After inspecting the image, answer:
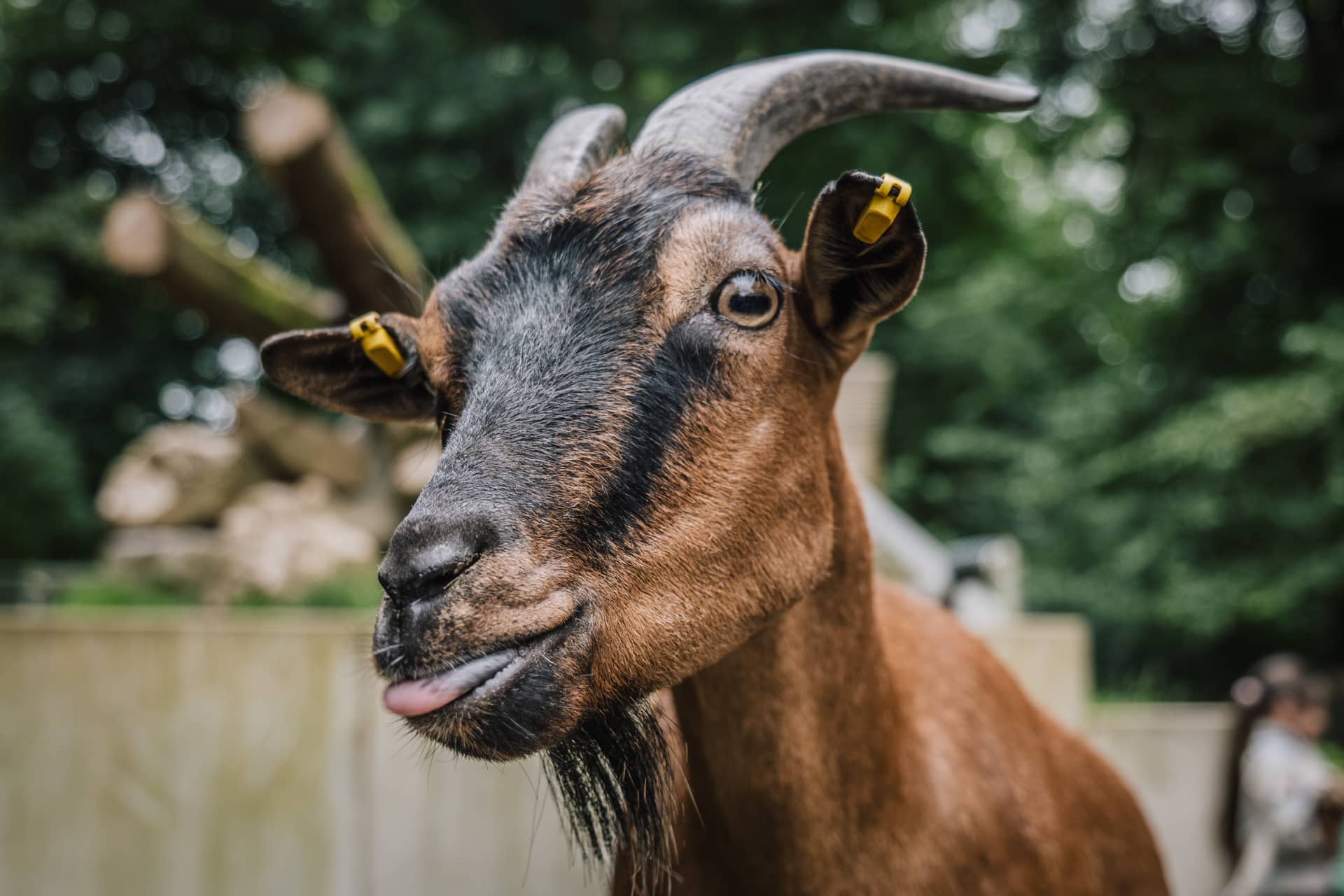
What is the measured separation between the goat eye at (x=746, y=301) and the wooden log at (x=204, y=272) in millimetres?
6839

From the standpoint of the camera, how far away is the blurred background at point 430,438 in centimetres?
581

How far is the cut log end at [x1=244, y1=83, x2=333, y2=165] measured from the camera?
22.9ft

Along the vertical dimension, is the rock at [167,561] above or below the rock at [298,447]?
below

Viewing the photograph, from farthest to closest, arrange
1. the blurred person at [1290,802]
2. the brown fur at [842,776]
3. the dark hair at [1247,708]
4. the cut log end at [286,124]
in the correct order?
the cut log end at [286,124] < the dark hair at [1247,708] < the blurred person at [1290,802] < the brown fur at [842,776]

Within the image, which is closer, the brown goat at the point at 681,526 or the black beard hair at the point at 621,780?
the brown goat at the point at 681,526

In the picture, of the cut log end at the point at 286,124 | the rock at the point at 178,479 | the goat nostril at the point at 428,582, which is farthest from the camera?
the rock at the point at 178,479

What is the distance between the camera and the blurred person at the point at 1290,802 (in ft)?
18.8

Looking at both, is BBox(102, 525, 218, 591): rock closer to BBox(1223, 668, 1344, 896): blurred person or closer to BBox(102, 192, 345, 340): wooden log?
BBox(102, 192, 345, 340): wooden log

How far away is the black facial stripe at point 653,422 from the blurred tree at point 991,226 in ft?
31.7

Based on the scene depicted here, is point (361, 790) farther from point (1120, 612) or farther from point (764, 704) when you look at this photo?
point (1120, 612)

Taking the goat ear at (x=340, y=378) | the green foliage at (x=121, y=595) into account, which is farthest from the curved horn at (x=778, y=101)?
the green foliage at (x=121, y=595)

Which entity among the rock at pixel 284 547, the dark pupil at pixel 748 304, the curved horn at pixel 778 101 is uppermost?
the curved horn at pixel 778 101

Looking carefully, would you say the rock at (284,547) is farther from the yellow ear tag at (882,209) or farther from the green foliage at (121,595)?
the yellow ear tag at (882,209)

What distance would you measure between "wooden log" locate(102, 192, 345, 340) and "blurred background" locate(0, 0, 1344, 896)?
0.11ft
